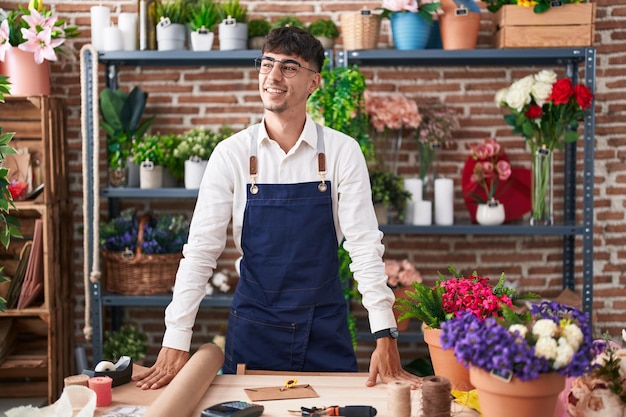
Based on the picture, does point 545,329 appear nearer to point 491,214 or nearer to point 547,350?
point 547,350

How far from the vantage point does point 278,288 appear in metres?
2.54

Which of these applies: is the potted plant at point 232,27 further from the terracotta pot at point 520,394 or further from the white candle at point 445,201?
the terracotta pot at point 520,394

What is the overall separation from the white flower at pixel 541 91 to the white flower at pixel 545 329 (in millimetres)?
2499

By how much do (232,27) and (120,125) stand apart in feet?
2.58

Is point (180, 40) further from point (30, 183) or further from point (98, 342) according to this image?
point (98, 342)

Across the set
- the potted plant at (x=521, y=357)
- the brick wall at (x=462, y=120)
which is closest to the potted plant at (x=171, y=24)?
the brick wall at (x=462, y=120)

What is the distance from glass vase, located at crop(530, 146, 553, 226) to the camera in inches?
157

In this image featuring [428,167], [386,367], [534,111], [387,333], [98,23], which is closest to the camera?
[386,367]

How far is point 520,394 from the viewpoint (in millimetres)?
1518

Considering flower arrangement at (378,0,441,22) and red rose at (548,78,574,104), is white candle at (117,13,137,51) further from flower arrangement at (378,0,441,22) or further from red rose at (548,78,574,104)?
red rose at (548,78,574,104)

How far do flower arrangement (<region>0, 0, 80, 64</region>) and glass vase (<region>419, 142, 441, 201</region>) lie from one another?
1.95m

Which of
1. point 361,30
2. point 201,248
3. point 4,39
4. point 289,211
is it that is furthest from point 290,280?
point 4,39

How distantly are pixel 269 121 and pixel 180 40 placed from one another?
66.7 inches

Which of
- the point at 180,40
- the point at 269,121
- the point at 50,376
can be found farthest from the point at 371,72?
the point at 50,376
